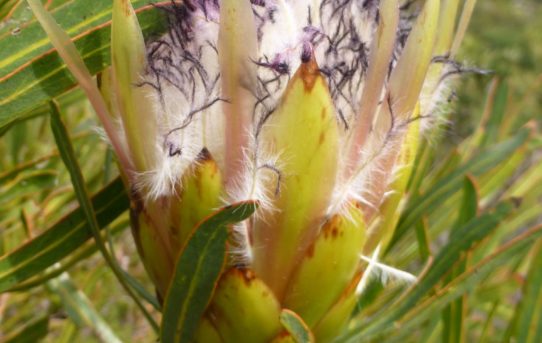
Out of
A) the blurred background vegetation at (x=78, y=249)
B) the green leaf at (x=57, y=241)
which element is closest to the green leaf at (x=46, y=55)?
the blurred background vegetation at (x=78, y=249)

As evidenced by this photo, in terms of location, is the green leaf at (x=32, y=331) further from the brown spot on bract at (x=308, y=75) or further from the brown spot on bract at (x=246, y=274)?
the brown spot on bract at (x=308, y=75)

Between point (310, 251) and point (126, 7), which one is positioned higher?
point (126, 7)

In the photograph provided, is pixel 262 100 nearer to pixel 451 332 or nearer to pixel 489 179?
pixel 451 332

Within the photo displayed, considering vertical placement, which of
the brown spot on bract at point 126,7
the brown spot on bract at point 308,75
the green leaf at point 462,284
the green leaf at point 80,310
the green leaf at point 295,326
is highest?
the brown spot on bract at point 126,7

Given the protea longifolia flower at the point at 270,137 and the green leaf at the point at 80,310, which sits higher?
the protea longifolia flower at the point at 270,137

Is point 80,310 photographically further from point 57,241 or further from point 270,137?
point 270,137

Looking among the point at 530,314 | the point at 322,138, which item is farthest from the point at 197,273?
the point at 530,314

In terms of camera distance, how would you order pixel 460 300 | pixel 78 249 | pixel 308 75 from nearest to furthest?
pixel 308 75 < pixel 460 300 < pixel 78 249

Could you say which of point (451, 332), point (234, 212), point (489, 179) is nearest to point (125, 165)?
point (234, 212)
